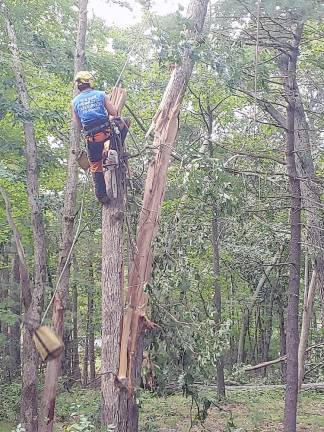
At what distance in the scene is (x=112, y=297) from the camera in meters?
5.90

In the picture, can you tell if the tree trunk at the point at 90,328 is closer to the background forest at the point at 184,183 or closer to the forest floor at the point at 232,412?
the background forest at the point at 184,183

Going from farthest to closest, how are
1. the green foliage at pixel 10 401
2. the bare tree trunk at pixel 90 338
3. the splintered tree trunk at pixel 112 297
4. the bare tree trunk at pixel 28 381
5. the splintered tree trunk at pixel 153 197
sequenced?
the bare tree trunk at pixel 90 338 → the green foliage at pixel 10 401 → the bare tree trunk at pixel 28 381 → the splintered tree trunk at pixel 153 197 → the splintered tree trunk at pixel 112 297

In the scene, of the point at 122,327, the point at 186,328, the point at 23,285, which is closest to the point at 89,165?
the point at 122,327

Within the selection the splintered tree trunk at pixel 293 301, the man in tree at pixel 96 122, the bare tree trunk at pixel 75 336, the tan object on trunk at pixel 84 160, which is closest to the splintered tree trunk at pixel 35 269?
the tan object on trunk at pixel 84 160

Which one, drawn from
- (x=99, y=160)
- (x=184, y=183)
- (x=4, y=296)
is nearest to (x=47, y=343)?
(x=99, y=160)

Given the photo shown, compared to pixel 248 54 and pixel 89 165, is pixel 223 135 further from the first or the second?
pixel 89 165

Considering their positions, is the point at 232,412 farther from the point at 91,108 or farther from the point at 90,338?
the point at 90,338

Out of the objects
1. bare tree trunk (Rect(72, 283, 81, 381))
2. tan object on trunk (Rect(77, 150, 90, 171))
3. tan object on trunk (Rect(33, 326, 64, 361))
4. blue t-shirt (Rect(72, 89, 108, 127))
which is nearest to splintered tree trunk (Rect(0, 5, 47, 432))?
tan object on trunk (Rect(77, 150, 90, 171))

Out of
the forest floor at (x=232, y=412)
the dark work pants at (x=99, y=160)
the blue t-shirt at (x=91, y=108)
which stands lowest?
the forest floor at (x=232, y=412)

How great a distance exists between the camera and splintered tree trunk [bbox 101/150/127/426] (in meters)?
5.78

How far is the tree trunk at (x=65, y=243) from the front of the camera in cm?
679

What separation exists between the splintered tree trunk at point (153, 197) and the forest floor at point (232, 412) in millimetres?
2767

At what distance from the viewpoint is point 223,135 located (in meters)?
13.7

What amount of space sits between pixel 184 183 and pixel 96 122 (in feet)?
4.34
